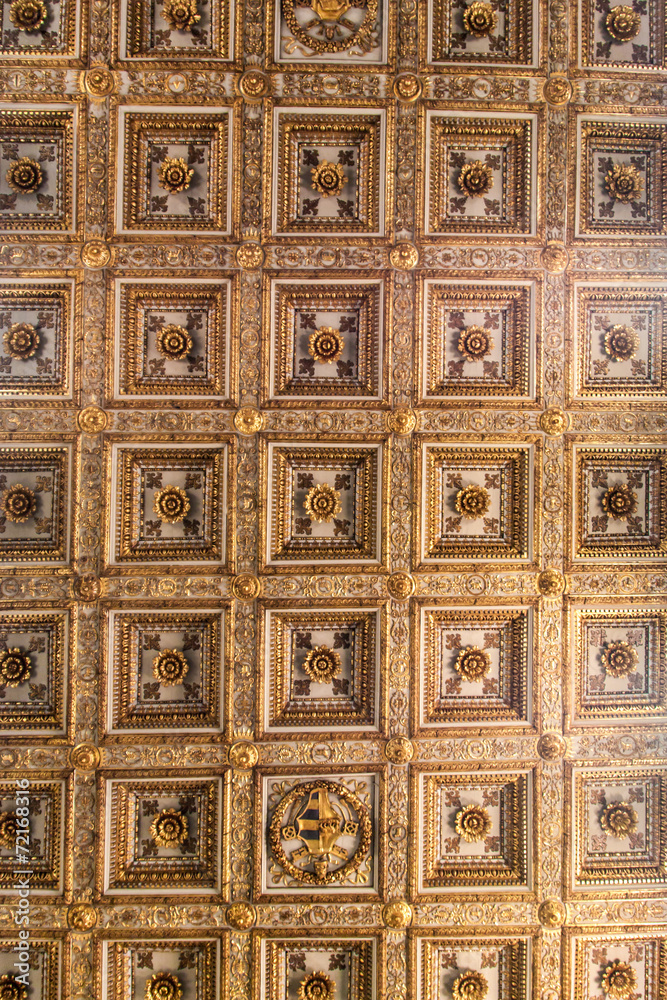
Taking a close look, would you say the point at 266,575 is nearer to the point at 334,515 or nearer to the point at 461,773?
the point at 334,515

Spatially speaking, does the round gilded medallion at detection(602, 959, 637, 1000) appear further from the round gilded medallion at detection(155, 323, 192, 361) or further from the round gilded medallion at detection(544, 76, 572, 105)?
the round gilded medallion at detection(544, 76, 572, 105)

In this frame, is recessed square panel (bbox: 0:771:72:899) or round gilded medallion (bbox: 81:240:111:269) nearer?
round gilded medallion (bbox: 81:240:111:269)

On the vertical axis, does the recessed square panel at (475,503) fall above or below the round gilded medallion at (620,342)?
below

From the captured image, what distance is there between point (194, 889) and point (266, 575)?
3922 millimetres

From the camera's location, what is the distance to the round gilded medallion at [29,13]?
23.0 feet

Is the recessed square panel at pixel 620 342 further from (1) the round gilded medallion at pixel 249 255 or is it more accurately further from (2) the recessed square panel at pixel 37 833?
(2) the recessed square panel at pixel 37 833

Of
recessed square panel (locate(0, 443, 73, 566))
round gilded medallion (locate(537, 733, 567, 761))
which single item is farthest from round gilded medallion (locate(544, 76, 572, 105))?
round gilded medallion (locate(537, 733, 567, 761))

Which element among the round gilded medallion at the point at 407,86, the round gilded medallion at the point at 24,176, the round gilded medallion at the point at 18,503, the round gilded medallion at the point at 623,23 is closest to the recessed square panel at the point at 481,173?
the round gilded medallion at the point at 407,86

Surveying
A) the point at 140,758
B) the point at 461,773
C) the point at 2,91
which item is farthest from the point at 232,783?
the point at 2,91

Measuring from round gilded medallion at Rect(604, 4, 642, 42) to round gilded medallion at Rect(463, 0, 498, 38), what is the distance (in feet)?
4.68

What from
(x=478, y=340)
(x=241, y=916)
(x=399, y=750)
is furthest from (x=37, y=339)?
(x=241, y=916)

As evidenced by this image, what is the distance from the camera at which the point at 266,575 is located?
23.7 feet

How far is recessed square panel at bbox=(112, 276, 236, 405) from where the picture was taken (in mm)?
7137

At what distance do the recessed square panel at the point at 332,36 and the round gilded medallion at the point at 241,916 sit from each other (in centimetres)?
1017
